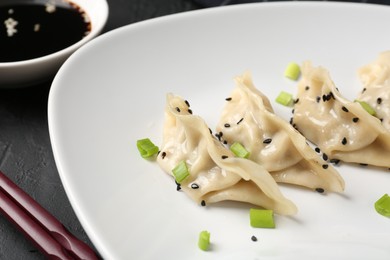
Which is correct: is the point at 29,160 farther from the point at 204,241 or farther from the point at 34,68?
the point at 204,241

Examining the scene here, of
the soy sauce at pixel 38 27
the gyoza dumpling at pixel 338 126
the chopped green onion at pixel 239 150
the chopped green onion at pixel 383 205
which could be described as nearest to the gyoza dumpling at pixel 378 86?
the gyoza dumpling at pixel 338 126

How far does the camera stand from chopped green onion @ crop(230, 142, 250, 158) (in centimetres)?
336

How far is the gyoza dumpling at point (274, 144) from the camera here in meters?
3.30

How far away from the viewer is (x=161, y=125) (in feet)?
12.1

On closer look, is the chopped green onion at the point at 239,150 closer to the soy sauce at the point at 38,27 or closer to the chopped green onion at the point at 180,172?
the chopped green onion at the point at 180,172

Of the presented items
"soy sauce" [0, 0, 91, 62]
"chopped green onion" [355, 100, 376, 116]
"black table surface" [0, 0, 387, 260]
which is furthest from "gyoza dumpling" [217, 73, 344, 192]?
"soy sauce" [0, 0, 91, 62]

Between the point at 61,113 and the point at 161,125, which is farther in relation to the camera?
the point at 161,125

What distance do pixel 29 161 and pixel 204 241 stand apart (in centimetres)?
142

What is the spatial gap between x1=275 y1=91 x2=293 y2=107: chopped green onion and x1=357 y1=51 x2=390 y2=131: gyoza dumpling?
426mm

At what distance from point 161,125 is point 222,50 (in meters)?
0.86

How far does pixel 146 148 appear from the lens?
11.3ft

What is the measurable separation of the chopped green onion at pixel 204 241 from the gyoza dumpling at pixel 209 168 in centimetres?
28

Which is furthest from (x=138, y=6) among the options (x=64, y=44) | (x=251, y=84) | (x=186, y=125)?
(x=186, y=125)

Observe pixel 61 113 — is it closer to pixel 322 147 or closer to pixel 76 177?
pixel 76 177
